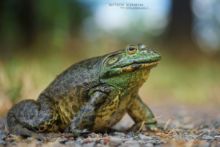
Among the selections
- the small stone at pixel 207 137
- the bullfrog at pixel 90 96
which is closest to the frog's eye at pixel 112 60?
the bullfrog at pixel 90 96

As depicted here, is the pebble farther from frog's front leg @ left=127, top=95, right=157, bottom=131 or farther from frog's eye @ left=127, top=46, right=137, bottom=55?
frog's eye @ left=127, top=46, right=137, bottom=55

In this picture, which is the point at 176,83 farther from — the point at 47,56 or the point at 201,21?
the point at 201,21

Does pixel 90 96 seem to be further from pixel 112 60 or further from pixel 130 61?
pixel 130 61

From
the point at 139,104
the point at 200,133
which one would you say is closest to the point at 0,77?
the point at 139,104

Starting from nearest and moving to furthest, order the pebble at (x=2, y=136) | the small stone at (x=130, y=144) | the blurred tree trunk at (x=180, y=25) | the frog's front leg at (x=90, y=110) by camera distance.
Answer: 1. the small stone at (x=130, y=144)
2. the pebble at (x=2, y=136)
3. the frog's front leg at (x=90, y=110)
4. the blurred tree trunk at (x=180, y=25)

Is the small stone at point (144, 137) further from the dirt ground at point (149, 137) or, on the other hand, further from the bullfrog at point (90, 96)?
the bullfrog at point (90, 96)

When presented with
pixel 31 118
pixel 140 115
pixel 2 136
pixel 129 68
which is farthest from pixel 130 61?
pixel 2 136

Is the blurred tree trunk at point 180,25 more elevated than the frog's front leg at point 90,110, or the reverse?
the blurred tree trunk at point 180,25

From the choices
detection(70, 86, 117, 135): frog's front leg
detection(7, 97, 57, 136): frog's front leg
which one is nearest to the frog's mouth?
detection(70, 86, 117, 135): frog's front leg
